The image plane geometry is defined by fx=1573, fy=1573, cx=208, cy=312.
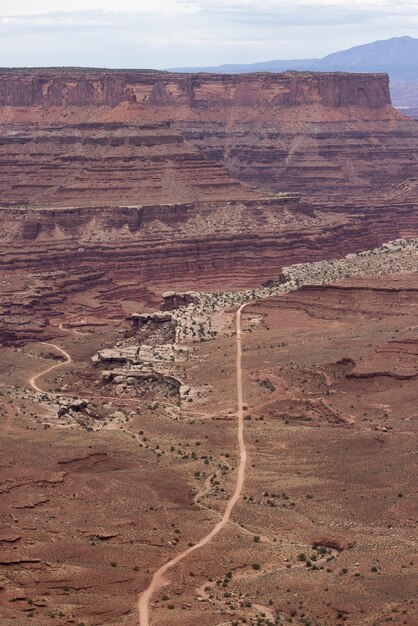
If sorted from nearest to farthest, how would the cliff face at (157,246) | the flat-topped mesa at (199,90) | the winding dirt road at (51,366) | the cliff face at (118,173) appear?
the winding dirt road at (51,366) → the cliff face at (157,246) → the cliff face at (118,173) → the flat-topped mesa at (199,90)

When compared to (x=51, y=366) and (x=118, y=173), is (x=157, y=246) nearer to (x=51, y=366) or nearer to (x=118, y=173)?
(x=118, y=173)

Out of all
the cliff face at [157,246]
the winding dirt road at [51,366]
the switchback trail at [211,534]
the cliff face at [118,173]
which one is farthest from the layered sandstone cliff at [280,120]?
the switchback trail at [211,534]

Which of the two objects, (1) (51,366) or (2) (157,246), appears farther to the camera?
(2) (157,246)

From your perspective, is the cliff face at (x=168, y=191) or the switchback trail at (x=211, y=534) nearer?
the switchback trail at (x=211, y=534)

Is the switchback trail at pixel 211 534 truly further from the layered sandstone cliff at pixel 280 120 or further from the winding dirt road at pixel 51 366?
the layered sandstone cliff at pixel 280 120

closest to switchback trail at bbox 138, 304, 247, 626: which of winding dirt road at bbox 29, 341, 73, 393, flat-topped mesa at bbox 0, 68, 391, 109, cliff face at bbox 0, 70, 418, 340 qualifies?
winding dirt road at bbox 29, 341, 73, 393

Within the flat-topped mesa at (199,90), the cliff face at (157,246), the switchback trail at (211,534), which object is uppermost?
the flat-topped mesa at (199,90)

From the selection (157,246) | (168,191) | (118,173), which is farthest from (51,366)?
(118,173)

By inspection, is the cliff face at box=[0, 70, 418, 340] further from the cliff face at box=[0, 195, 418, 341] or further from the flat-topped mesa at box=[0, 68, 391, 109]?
the flat-topped mesa at box=[0, 68, 391, 109]

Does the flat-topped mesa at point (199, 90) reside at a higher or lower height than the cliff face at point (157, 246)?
higher
